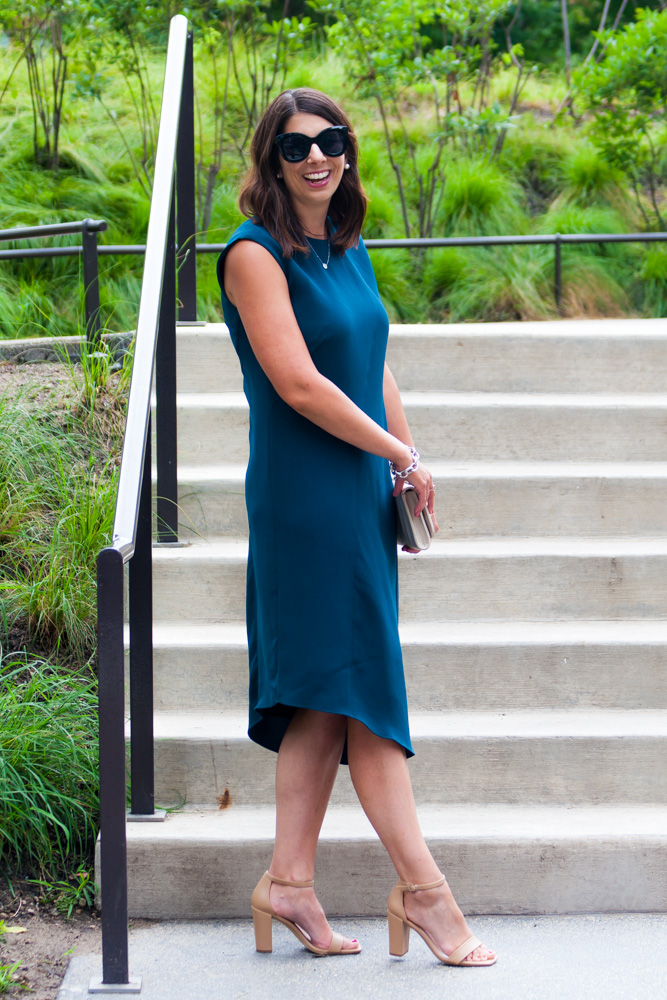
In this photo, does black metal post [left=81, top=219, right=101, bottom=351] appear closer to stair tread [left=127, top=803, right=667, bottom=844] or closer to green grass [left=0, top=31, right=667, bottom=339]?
green grass [left=0, top=31, right=667, bottom=339]

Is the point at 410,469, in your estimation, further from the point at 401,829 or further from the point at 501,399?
the point at 501,399

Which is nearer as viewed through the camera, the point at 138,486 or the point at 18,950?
the point at 138,486

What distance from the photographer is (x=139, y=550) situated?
7.39 feet

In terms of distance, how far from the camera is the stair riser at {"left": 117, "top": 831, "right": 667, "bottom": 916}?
225 centimetres

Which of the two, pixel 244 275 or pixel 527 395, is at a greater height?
pixel 244 275

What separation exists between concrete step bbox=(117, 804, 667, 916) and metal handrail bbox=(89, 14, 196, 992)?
17 cm

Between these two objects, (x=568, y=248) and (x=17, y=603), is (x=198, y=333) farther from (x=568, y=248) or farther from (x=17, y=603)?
(x=568, y=248)

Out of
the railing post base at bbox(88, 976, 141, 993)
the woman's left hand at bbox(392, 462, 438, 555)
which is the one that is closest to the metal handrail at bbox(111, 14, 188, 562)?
the woman's left hand at bbox(392, 462, 438, 555)

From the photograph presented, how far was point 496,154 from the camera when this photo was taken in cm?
679

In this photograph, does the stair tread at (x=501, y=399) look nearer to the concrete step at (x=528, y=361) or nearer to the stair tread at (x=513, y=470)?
the concrete step at (x=528, y=361)

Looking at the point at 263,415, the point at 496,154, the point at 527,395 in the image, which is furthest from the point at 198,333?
the point at 496,154

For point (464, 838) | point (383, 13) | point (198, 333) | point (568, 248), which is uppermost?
point (383, 13)

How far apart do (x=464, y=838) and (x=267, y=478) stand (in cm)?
100

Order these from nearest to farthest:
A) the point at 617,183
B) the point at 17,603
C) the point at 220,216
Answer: the point at 17,603 → the point at 220,216 → the point at 617,183
